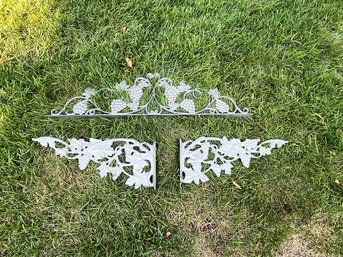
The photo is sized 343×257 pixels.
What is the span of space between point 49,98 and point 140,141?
0.56 meters

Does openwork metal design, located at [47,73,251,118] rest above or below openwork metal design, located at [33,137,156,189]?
above

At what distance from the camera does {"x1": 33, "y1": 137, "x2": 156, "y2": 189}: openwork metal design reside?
72.1 inches


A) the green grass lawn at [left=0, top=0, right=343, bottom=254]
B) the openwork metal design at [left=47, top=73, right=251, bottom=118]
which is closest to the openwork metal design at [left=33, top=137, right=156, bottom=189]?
the green grass lawn at [left=0, top=0, right=343, bottom=254]

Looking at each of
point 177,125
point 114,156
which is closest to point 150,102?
point 177,125

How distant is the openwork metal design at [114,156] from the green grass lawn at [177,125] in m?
0.05

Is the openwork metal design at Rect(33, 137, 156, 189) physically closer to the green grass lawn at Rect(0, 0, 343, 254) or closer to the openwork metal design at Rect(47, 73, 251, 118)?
the green grass lawn at Rect(0, 0, 343, 254)

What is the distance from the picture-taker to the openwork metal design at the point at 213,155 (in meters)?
1.85

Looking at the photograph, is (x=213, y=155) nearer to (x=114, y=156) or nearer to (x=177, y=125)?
(x=177, y=125)

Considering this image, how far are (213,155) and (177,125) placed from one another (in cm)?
25

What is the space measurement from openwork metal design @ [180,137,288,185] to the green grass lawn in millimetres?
50

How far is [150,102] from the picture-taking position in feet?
6.46

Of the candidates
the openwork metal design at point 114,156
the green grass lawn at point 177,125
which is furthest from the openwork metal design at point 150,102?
the openwork metal design at point 114,156

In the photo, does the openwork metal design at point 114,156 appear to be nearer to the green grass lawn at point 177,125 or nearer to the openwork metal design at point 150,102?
the green grass lawn at point 177,125

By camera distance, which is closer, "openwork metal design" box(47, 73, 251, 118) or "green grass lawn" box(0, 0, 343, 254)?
"green grass lawn" box(0, 0, 343, 254)
